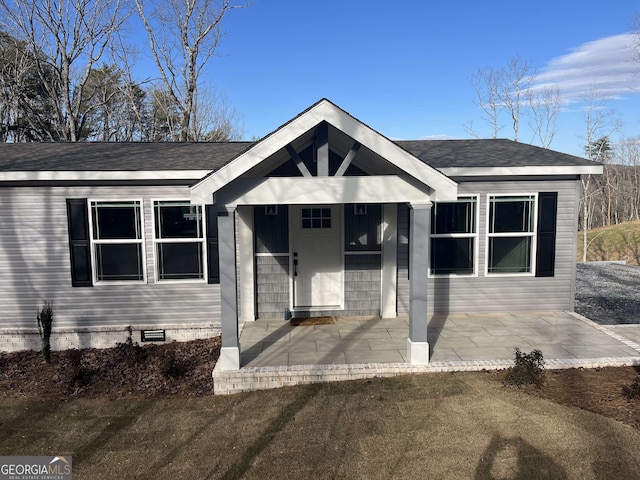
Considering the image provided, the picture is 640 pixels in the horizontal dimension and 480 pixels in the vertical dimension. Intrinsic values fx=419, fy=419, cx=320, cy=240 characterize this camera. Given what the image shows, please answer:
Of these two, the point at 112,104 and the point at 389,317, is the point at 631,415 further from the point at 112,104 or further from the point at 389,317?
the point at 112,104

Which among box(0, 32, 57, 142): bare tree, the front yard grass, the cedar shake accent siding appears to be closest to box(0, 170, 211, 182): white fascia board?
the cedar shake accent siding

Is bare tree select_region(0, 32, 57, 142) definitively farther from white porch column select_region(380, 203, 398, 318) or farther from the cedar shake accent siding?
white porch column select_region(380, 203, 398, 318)

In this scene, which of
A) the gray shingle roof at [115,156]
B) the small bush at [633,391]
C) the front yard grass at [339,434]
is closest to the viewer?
the front yard grass at [339,434]

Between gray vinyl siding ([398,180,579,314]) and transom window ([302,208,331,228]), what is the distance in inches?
53.5

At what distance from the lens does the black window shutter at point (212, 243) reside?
7566 millimetres

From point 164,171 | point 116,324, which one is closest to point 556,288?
point 164,171

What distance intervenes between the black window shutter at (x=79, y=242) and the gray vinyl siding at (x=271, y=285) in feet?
9.94

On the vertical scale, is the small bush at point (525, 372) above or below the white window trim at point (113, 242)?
below

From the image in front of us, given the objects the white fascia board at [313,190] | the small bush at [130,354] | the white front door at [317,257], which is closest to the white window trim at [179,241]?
the small bush at [130,354]

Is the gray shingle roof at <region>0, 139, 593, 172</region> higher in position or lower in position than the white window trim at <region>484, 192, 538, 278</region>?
higher

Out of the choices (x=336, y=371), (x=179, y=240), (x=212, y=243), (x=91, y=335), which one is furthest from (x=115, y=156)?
(x=336, y=371)

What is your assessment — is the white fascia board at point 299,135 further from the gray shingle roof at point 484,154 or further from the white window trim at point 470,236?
the white window trim at point 470,236

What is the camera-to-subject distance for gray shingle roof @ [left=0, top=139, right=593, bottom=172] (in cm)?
743

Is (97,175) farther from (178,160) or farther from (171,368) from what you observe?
(171,368)
